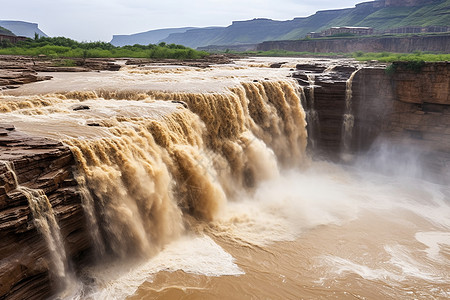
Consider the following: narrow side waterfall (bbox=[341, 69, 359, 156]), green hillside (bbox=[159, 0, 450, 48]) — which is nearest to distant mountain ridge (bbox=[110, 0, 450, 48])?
green hillside (bbox=[159, 0, 450, 48])

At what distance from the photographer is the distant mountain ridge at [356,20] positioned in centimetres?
7344

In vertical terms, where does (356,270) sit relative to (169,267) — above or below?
below

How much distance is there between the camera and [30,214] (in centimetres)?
656

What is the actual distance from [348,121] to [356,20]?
9691 centimetres

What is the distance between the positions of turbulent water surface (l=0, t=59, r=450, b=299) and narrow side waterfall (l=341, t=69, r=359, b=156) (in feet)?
9.75

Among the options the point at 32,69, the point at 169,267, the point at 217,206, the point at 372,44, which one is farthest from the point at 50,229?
the point at 372,44

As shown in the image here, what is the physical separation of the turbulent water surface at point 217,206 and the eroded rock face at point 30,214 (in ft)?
1.19

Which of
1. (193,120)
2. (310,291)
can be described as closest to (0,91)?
(193,120)

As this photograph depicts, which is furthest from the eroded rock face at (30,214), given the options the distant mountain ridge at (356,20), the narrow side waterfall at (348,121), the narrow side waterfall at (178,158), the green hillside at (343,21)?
the distant mountain ridge at (356,20)

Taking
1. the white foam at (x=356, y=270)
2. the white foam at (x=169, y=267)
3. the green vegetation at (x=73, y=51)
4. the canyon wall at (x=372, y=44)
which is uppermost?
the green vegetation at (x=73, y=51)

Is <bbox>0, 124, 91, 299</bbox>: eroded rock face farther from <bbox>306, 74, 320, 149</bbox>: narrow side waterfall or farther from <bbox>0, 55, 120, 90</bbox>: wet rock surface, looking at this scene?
<bbox>306, 74, 320, 149</bbox>: narrow side waterfall

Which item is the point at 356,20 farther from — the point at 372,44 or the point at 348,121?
the point at 348,121

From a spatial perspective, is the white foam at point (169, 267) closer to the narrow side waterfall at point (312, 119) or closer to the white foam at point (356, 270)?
the white foam at point (356, 270)

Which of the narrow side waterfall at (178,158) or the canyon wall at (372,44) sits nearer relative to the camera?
the narrow side waterfall at (178,158)
